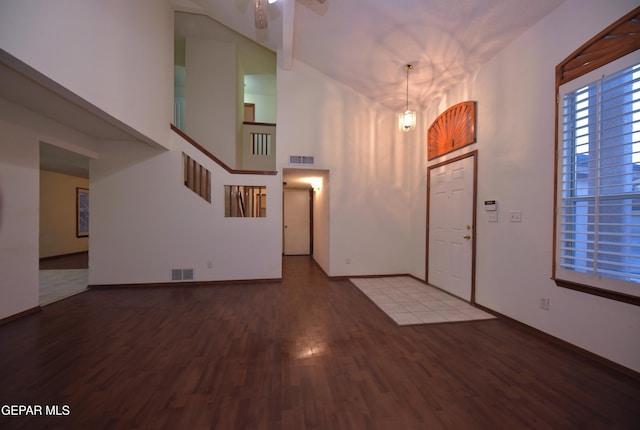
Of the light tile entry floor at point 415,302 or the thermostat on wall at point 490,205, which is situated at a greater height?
the thermostat on wall at point 490,205

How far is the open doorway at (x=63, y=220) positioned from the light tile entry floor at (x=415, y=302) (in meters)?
5.66

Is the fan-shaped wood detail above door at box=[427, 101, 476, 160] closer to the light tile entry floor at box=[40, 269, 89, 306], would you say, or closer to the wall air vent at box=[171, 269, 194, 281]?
the wall air vent at box=[171, 269, 194, 281]

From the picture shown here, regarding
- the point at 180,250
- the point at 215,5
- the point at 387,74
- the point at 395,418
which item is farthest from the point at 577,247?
the point at 215,5

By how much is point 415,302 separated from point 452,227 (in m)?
1.32

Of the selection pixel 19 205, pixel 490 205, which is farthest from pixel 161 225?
pixel 490 205

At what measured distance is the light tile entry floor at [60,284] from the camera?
368 centimetres

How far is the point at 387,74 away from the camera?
4.03 metres

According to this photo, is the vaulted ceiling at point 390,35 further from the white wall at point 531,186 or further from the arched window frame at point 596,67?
the arched window frame at point 596,67

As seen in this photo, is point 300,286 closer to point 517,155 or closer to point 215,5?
point 517,155

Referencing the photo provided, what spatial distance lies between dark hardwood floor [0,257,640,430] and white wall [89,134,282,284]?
119 cm

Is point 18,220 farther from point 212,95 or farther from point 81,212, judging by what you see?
point 81,212

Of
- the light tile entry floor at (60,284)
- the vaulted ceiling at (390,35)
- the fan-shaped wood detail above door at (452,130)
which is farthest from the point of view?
the light tile entry floor at (60,284)

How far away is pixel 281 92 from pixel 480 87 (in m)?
3.25

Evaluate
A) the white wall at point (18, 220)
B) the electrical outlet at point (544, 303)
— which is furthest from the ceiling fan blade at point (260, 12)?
the electrical outlet at point (544, 303)
